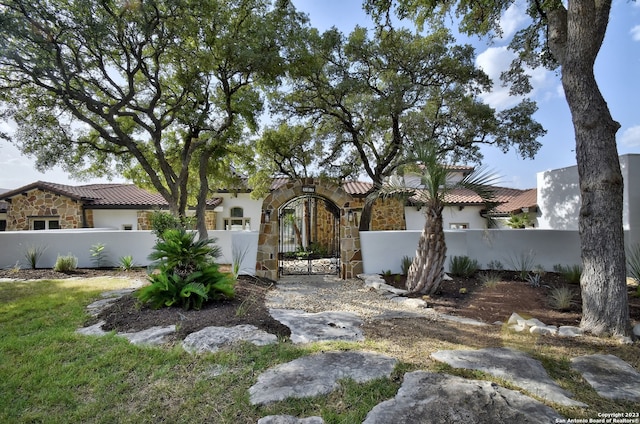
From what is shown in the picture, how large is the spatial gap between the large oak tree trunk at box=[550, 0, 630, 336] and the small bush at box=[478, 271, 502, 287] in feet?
7.91

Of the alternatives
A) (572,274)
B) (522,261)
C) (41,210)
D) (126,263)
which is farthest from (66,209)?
(572,274)

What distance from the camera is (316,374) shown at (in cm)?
313

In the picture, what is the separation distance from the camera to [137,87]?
433 inches

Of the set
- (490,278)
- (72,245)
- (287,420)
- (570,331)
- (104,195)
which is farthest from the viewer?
(104,195)

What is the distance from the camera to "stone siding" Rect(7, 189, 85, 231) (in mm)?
15469

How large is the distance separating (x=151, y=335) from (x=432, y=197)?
566 centimetres

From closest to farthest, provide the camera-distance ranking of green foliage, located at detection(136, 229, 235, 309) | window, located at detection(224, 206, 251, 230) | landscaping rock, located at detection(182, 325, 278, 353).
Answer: landscaping rock, located at detection(182, 325, 278, 353), green foliage, located at detection(136, 229, 235, 309), window, located at detection(224, 206, 251, 230)

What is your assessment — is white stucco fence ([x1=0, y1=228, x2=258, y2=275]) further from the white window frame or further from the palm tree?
the white window frame

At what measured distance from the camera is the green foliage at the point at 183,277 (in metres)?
5.08

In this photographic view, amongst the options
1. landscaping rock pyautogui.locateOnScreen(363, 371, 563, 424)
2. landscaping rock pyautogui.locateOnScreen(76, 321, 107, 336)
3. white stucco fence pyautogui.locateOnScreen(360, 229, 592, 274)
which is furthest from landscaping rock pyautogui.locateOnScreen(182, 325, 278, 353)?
white stucco fence pyautogui.locateOnScreen(360, 229, 592, 274)

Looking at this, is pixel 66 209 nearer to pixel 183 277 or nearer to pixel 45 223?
pixel 45 223

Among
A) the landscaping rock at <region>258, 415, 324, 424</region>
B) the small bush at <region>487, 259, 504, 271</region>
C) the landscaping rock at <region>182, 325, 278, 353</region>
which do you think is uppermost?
the small bush at <region>487, 259, 504, 271</region>

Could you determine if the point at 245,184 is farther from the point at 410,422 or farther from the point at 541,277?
the point at 410,422

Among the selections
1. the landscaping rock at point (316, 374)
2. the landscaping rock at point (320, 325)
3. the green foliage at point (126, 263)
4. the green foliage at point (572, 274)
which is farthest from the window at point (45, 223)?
the green foliage at point (572, 274)
